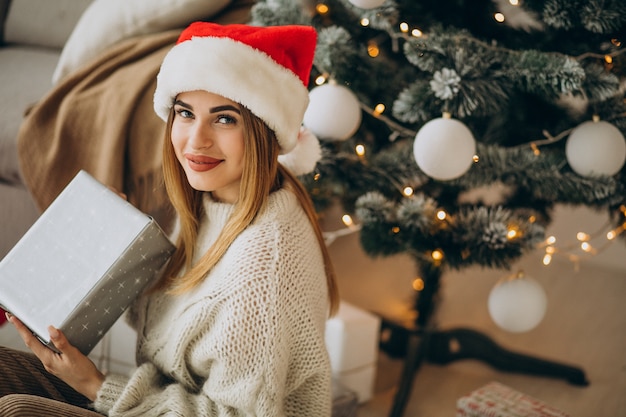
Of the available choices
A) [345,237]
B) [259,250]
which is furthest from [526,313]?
[345,237]

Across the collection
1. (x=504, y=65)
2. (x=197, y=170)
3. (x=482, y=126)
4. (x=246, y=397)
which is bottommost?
(x=246, y=397)

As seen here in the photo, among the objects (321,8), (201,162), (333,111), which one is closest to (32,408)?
(201,162)

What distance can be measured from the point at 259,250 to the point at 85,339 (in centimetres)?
30

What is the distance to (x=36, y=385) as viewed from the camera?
1.00 m

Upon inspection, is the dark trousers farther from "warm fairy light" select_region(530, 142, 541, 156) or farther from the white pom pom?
"warm fairy light" select_region(530, 142, 541, 156)

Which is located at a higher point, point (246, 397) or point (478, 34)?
point (478, 34)

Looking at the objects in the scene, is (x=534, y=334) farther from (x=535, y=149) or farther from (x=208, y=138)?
(x=208, y=138)

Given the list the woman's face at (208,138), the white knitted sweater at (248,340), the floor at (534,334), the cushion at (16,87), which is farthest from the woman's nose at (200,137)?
the floor at (534,334)

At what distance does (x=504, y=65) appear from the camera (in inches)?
46.8

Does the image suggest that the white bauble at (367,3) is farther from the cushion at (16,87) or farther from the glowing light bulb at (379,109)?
the cushion at (16,87)

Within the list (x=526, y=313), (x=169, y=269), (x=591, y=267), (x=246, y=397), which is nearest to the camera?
(x=246, y=397)

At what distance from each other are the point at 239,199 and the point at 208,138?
0.11 metres

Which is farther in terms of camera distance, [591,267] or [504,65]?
[591,267]

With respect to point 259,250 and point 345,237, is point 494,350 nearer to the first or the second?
point 345,237
